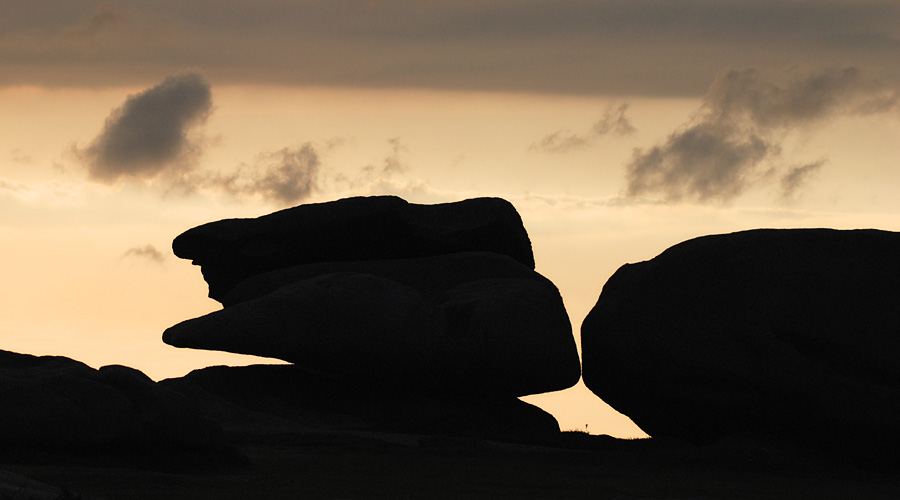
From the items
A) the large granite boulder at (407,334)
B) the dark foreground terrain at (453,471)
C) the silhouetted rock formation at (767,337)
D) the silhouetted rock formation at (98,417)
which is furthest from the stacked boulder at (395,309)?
the silhouetted rock formation at (98,417)

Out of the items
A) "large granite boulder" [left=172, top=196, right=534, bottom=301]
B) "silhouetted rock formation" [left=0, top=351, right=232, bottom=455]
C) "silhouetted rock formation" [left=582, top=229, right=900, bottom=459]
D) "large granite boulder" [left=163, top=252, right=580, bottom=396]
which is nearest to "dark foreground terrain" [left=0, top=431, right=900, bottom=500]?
"silhouetted rock formation" [left=0, top=351, right=232, bottom=455]

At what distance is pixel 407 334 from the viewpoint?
2395cm

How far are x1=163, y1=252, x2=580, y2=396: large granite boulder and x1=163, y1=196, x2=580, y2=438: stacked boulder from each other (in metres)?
0.03

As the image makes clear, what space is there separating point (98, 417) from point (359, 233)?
1157 cm

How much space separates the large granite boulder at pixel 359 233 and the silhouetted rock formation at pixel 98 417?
1039cm

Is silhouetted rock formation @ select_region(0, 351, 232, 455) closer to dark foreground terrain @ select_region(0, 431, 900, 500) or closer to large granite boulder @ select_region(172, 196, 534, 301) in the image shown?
dark foreground terrain @ select_region(0, 431, 900, 500)

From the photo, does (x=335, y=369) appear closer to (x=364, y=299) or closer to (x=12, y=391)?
(x=364, y=299)

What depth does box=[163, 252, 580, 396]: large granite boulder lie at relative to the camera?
23.9 m

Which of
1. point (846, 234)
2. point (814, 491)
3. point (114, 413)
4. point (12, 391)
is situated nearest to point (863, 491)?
point (814, 491)

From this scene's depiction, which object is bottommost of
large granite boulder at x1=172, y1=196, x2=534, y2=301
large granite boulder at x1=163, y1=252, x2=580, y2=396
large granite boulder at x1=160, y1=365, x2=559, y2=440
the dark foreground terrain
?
the dark foreground terrain

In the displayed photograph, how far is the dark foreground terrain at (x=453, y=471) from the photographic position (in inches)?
589

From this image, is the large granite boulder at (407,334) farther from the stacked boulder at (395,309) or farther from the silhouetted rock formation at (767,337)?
the silhouetted rock formation at (767,337)

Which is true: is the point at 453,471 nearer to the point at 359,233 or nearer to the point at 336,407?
the point at 336,407

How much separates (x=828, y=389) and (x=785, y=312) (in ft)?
5.16
